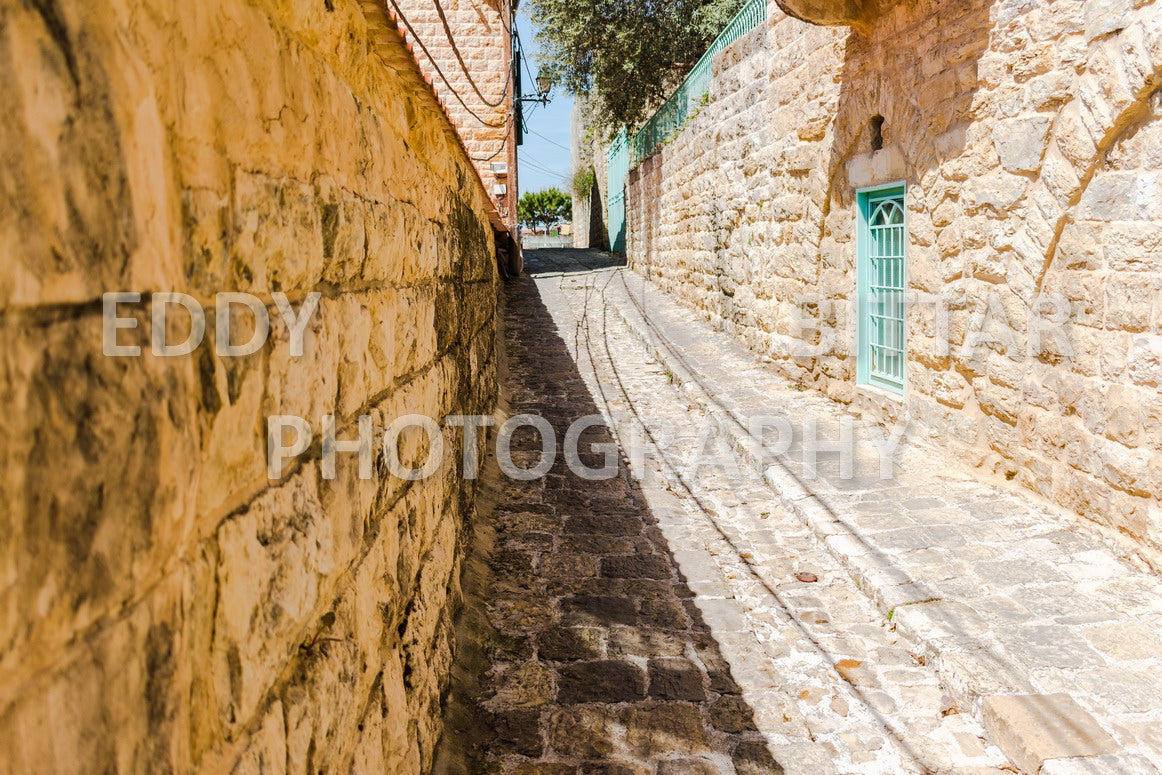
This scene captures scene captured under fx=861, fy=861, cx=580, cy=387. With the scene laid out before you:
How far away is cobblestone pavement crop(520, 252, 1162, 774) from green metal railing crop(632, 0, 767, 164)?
555 cm

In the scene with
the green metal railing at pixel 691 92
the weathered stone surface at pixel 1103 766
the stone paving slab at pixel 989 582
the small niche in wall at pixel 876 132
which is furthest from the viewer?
the green metal railing at pixel 691 92

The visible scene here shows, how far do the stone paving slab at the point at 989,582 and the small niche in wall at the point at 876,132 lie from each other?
257 cm

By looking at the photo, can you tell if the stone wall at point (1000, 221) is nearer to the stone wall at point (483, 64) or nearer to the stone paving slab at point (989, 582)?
the stone paving slab at point (989, 582)

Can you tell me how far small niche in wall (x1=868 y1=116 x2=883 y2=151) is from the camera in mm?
7638

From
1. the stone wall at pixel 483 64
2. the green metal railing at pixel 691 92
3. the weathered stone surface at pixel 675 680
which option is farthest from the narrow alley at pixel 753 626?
the stone wall at pixel 483 64

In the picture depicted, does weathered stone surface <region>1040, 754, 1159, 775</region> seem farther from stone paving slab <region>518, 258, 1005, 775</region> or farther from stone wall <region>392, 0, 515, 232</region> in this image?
stone wall <region>392, 0, 515, 232</region>

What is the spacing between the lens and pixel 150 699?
3.18 feet

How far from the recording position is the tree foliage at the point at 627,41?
55.2ft

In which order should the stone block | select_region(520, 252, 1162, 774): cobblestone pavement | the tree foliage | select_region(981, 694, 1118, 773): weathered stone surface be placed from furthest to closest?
the tree foliage → the stone block → select_region(520, 252, 1162, 774): cobblestone pavement → select_region(981, 694, 1118, 773): weathered stone surface

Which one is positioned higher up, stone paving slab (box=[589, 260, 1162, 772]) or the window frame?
the window frame

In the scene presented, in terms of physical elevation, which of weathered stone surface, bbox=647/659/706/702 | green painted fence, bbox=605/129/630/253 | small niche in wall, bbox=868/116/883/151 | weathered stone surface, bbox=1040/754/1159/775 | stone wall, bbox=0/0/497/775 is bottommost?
weathered stone surface, bbox=647/659/706/702

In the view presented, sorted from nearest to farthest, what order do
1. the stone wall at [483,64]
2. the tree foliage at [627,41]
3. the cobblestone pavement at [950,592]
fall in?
1. the cobblestone pavement at [950,592]
2. the stone wall at [483,64]
3. the tree foliage at [627,41]

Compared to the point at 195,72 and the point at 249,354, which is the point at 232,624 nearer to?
the point at 249,354

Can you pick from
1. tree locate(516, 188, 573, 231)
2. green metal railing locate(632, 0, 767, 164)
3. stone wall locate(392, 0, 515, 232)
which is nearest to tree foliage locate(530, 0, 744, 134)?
green metal railing locate(632, 0, 767, 164)
